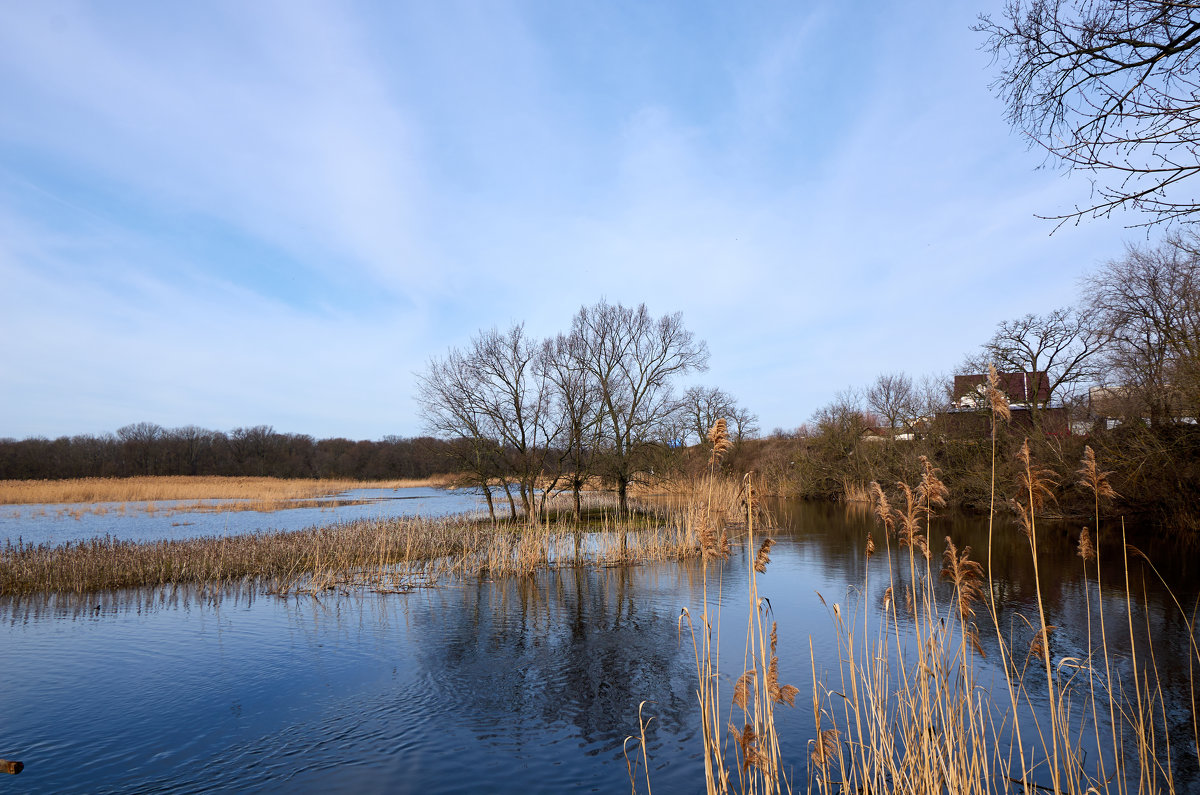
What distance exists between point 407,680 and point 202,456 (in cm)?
7374

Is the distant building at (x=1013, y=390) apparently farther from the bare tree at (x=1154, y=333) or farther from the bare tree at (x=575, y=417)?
the bare tree at (x=575, y=417)

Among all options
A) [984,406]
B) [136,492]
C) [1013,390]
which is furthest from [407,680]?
[136,492]

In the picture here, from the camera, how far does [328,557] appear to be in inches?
598

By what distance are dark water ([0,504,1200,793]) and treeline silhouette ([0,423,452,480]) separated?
45123mm

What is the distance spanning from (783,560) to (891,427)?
20093mm

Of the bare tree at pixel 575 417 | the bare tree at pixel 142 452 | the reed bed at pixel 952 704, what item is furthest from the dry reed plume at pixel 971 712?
the bare tree at pixel 142 452

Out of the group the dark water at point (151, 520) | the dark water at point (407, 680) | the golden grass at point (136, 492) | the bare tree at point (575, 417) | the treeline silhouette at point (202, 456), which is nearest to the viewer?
the dark water at point (407, 680)

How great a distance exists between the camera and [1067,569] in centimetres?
1402

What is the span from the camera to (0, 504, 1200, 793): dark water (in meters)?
5.83

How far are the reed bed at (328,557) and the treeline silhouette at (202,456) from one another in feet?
129

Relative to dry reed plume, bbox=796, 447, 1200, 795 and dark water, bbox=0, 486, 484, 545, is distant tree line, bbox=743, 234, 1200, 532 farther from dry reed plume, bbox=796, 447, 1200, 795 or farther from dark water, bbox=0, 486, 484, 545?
dark water, bbox=0, 486, 484, 545

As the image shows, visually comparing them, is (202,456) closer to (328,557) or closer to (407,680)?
(328,557)

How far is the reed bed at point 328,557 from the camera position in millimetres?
13430

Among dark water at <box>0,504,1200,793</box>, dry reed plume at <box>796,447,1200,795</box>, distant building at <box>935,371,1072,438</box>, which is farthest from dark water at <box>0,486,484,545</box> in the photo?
distant building at <box>935,371,1072,438</box>
